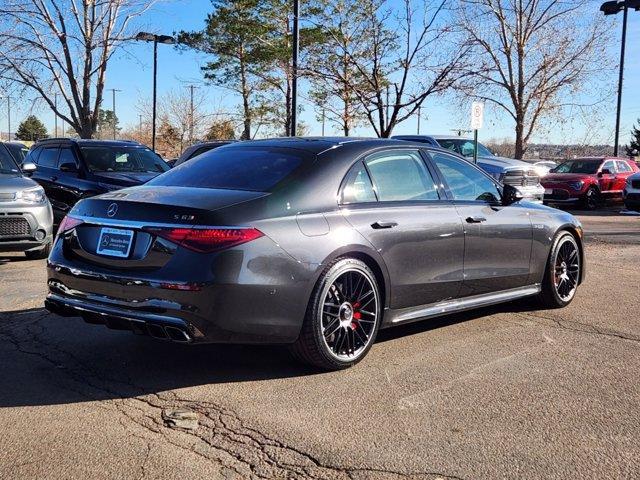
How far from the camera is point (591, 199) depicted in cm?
2123

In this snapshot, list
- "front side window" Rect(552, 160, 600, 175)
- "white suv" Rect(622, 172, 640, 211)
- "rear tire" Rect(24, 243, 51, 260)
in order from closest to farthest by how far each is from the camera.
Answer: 1. "rear tire" Rect(24, 243, 51, 260)
2. "white suv" Rect(622, 172, 640, 211)
3. "front side window" Rect(552, 160, 600, 175)

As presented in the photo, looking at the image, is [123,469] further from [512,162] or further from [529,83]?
[529,83]

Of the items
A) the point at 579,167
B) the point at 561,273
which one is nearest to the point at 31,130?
the point at 579,167

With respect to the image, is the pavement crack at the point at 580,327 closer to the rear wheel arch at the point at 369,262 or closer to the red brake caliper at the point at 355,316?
the rear wheel arch at the point at 369,262

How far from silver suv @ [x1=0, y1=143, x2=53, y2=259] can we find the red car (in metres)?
16.3

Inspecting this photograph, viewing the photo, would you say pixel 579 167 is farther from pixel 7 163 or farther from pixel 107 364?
pixel 107 364

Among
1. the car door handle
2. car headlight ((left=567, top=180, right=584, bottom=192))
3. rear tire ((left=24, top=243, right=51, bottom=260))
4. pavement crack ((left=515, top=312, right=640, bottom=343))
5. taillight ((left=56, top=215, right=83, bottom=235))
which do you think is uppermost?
car headlight ((left=567, top=180, right=584, bottom=192))

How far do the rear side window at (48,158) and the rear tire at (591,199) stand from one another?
15475mm

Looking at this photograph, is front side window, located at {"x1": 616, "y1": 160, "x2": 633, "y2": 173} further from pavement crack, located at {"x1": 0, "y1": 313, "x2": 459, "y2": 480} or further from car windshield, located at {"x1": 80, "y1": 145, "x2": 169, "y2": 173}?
pavement crack, located at {"x1": 0, "y1": 313, "x2": 459, "y2": 480}

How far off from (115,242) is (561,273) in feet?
14.4

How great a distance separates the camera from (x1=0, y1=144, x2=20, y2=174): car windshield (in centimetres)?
977

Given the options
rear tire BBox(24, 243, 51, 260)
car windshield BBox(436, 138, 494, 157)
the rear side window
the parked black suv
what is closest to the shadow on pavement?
rear tire BBox(24, 243, 51, 260)

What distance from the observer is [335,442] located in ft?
11.3

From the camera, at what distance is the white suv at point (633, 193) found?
19.6 m
